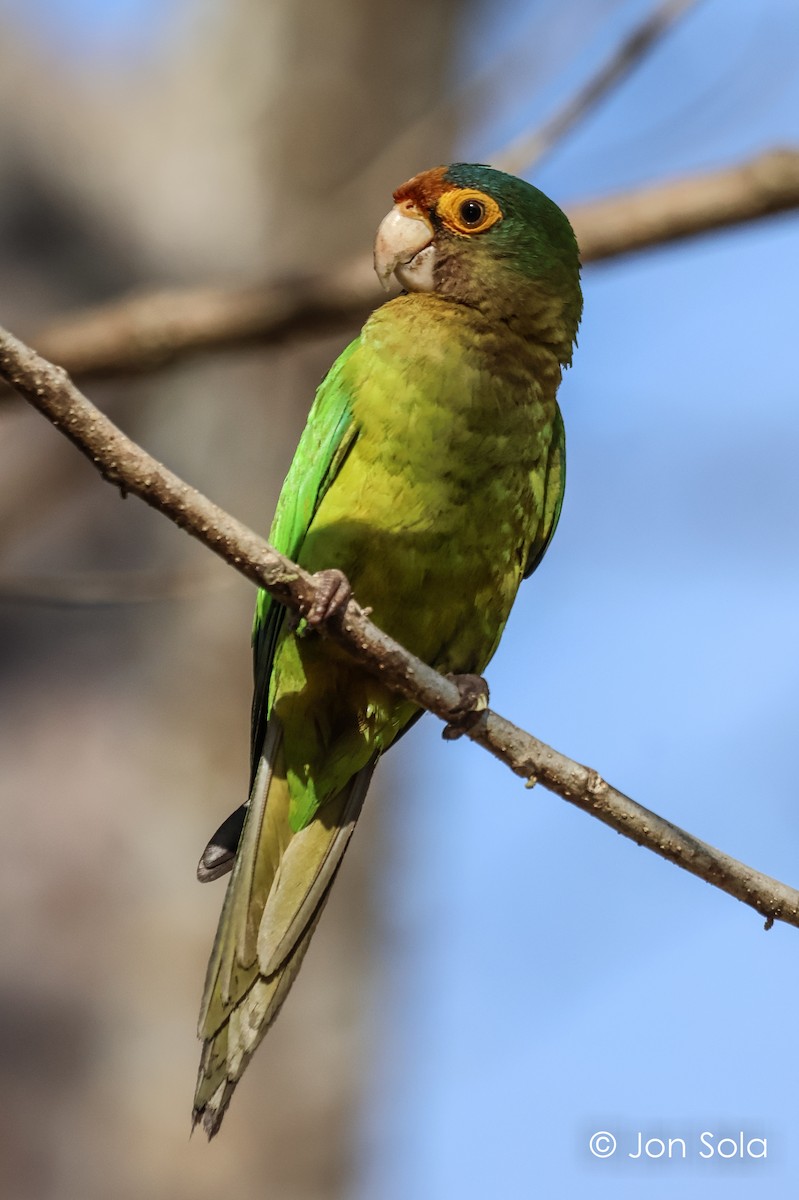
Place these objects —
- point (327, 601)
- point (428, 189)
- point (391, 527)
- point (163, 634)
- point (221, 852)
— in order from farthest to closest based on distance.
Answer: point (163, 634) → point (428, 189) → point (221, 852) → point (391, 527) → point (327, 601)

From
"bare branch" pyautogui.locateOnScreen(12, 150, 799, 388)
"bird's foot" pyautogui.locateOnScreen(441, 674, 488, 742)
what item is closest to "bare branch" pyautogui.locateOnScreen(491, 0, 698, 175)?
"bare branch" pyautogui.locateOnScreen(12, 150, 799, 388)

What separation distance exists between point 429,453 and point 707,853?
1250 millimetres

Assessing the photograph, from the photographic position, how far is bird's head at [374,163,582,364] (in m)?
3.81

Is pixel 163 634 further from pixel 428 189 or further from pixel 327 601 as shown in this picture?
pixel 327 601

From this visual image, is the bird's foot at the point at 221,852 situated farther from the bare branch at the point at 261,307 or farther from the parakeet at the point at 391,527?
the bare branch at the point at 261,307

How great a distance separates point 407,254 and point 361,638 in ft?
5.05

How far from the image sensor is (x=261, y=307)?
4145 mm

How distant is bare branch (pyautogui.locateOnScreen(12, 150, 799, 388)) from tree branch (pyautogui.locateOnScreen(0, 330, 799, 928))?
5.25 feet

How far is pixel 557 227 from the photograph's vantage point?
13.2 feet

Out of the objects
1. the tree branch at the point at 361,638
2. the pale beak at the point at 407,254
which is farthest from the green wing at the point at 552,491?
the tree branch at the point at 361,638

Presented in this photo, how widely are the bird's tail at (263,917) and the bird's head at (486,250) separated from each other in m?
1.38

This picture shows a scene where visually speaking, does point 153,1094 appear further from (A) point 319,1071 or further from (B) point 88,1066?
(A) point 319,1071

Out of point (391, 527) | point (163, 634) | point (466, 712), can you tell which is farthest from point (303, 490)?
point (163, 634)

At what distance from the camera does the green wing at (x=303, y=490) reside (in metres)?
3.56
